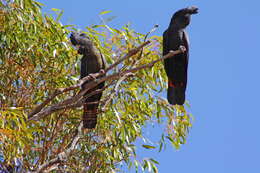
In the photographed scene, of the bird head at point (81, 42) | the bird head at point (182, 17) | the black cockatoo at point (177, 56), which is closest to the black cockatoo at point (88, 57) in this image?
the bird head at point (81, 42)

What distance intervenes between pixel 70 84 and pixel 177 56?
1174 mm

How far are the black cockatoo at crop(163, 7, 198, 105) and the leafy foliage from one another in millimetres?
282

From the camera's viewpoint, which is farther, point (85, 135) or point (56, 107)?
point (85, 135)

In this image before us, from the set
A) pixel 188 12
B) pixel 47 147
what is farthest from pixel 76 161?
pixel 188 12

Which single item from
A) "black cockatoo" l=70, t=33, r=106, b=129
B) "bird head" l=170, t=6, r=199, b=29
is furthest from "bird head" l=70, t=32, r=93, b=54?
"bird head" l=170, t=6, r=199, b=29

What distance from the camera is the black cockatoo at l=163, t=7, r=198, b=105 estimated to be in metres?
4.90

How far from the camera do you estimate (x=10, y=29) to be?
5160 mm

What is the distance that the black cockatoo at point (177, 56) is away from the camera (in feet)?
16.1

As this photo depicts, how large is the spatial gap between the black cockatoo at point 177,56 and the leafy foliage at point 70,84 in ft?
Answer: 0.92

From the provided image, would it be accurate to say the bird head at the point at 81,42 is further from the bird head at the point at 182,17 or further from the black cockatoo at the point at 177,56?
the bird head at the point at 182,17

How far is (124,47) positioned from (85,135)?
37.1 inches

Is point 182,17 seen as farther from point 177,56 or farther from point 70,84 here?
point 70,84

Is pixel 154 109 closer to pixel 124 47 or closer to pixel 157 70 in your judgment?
pixel 157 70

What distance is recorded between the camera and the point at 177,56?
4.91m
